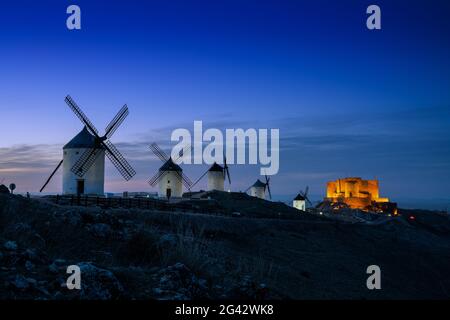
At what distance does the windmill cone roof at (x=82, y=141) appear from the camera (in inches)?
1955

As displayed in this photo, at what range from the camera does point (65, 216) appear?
17219mm

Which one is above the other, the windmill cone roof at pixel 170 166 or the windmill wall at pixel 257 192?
the windmill cone roof at pixel 170 166

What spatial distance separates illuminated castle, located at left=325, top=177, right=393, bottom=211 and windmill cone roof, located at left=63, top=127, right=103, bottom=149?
79993 mm

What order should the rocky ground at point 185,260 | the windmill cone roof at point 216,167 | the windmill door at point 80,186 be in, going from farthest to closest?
the windmill cone roof at point 216,167 → the windmill door at point 80,186 → the rocky ground at point 185,260

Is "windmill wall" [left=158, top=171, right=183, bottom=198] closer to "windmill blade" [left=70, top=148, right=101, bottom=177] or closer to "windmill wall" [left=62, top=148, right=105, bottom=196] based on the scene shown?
"windmill wall" [left=62, top=148, right=105, bottom=196]

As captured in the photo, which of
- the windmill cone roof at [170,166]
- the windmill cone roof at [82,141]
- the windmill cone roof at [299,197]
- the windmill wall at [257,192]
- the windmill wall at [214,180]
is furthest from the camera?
the windmill wall at [257,192]

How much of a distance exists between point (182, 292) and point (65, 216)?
9422 millimetres

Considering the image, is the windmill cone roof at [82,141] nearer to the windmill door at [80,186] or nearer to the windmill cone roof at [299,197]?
the windmill door at [80,186]

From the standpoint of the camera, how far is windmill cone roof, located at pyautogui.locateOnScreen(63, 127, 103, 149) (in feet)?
163

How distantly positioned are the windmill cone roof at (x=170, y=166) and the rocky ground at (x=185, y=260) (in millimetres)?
26746

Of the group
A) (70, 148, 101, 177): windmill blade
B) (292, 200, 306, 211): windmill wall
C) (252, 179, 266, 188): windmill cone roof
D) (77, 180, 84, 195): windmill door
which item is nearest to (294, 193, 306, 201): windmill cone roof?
(292, 200, 306, 211): windmill wall

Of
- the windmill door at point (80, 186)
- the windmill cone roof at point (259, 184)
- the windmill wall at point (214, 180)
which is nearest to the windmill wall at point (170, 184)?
the windmill wall at point (214, 180)

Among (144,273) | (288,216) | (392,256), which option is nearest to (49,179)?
(288,216)
